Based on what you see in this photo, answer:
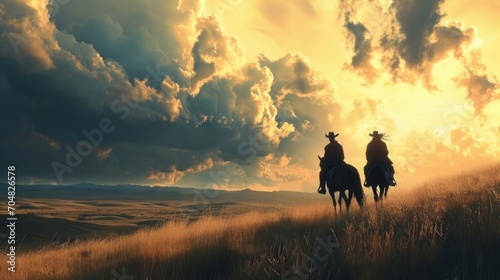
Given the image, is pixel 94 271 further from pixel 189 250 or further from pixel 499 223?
pixel 499 223

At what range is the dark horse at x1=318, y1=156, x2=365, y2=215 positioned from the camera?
547 inches

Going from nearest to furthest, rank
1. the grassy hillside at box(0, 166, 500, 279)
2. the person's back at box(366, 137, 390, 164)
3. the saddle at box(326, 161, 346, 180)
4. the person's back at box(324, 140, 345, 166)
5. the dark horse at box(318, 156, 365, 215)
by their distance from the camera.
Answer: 1. the grassy hillside at box(0, 166, 500, 279)
2. the dark horse at box(318, 156, 365, 215)
3. the saddle at box(326, 161, 346, 180)
4. the person's back at box(324, 140, 345, 166)
5. the person's back at box(366, 137, 390, 164)

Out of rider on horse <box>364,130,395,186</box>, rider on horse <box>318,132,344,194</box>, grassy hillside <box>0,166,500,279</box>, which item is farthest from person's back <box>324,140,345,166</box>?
grassy hillside <box>0,166,500,279</box>

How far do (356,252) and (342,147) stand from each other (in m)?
9.54

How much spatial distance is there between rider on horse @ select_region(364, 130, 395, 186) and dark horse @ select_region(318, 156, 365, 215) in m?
1.07

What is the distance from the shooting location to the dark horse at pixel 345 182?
45.5ft

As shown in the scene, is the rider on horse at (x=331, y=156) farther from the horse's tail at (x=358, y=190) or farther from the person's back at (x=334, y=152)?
the horse's tail at (x=358, y=190)

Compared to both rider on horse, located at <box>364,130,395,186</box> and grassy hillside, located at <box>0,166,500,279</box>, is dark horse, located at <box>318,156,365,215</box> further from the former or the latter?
grassy hillside, located at <box>0,166,500,279</box>

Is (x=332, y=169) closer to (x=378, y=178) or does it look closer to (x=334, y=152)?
(x=334, y=152)

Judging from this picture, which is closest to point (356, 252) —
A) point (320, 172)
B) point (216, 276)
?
point (216, 276)

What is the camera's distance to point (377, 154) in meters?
15.2

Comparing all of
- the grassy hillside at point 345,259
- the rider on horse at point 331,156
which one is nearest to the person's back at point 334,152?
the rider on horse at point 331,156

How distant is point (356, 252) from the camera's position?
5855 millimetres

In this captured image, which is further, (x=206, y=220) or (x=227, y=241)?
(x=206, y=220)
